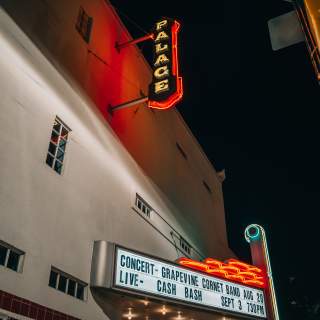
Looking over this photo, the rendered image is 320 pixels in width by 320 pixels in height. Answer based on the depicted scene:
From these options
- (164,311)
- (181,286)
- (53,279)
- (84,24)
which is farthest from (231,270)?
(84,24)

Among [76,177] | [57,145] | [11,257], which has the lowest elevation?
[11,257]

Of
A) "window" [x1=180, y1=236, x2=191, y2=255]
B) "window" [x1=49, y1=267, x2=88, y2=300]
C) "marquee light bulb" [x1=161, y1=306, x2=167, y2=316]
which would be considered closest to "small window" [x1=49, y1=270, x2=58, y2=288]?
"window" [x1=49, y1=267, x2=88, y2=300]

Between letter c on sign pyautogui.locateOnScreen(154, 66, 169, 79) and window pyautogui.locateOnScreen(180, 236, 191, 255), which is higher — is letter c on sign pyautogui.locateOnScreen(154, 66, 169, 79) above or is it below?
above

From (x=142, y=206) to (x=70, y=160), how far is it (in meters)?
3.87

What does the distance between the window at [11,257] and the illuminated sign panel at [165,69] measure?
686cm

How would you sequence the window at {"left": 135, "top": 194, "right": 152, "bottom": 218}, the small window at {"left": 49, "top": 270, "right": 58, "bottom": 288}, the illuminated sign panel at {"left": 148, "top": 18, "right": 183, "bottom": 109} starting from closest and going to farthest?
the small window at {"left": 49, "top": 270, "right": 58, "bottom": 288} → the window at {"left": 135, "top": 194, "right": 152, "bottom": 218} → the illuminated sign panel at {"left": 148, "top": 18, "right": 183, "bottom": 109}

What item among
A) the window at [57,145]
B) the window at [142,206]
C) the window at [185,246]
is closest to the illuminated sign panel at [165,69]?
the window at [142,206]

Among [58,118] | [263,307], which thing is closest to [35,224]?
[58,118]

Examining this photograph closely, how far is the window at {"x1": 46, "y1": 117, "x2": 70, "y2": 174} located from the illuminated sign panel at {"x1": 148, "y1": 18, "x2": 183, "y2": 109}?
3781 mm

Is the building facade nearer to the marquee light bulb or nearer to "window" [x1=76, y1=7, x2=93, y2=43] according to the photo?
"window" [x1=76, y1=7, x2=93, y2=43]

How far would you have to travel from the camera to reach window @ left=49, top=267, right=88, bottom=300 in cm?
767

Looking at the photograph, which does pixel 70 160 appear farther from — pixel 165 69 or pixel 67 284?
pixel 165 69

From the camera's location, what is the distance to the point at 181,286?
10.3 meters

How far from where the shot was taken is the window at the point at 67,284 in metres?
7.67
